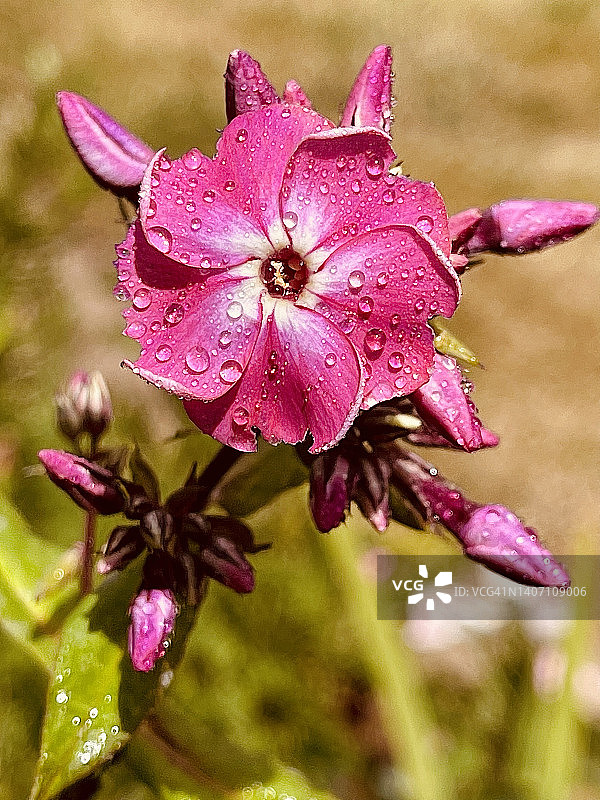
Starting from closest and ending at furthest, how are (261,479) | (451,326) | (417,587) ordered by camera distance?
(261,479)
(417,587)
(451,326)

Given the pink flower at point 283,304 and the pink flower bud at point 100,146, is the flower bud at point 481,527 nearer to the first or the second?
the pink flower at point 283,304

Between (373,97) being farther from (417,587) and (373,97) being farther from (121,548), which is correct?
(417,587)

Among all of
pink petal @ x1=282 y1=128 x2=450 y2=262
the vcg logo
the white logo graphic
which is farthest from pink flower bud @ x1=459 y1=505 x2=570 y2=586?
the vcg logo

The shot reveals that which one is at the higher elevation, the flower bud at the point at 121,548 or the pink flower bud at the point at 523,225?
the pink flower bud at the point at 523,225

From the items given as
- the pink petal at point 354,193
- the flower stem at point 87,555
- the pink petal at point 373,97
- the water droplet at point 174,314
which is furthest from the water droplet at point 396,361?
the flower stem at point 87,555

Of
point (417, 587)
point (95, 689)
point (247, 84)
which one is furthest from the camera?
point (417, 587)

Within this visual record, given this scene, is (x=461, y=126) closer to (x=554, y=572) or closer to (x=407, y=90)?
(x=407, y=90)

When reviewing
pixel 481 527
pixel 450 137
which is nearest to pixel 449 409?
pixel 481 527
